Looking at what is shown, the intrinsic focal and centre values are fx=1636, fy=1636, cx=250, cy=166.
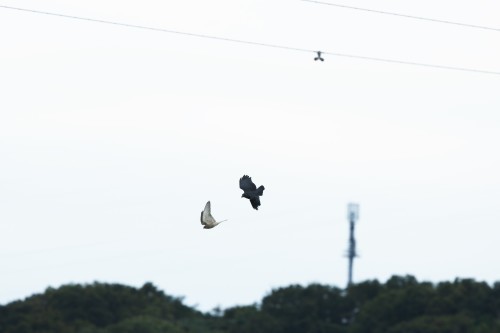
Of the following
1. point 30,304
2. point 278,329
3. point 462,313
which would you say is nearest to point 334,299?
point 278,329

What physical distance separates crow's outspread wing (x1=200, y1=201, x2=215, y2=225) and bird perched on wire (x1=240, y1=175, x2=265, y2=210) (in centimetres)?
82

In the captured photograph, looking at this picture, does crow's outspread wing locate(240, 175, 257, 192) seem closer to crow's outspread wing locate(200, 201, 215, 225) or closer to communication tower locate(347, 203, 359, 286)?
crow's outspread wing locate(200, 201, 215, 225)

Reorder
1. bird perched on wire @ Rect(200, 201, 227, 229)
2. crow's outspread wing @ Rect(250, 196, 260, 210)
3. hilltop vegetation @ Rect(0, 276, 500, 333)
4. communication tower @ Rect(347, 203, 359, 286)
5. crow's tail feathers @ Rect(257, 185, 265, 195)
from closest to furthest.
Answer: bird perched on wire @ Rect(200, 201, 227, 229) → crow's outspread wing @ Rect(250, 196, 260, 210) → crow's tail feathers @ Rect(257, 185, 265, 195) → hilltop vegetation @ Rect(0, 276, 500, 333) → communication tower @ Rect(347, 203, 359, 286)

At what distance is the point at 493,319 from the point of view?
9388cm

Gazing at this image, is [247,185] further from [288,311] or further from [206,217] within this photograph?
[288,311]

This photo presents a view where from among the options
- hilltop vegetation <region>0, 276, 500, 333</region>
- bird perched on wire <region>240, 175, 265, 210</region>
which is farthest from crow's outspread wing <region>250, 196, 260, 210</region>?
hilltop vegetation <region>0, 276, 500, 333</region>

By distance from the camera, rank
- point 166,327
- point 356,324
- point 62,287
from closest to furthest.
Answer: point 166,327 < point 356,324 < point 62,287

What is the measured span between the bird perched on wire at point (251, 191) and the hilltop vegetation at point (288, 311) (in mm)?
64925

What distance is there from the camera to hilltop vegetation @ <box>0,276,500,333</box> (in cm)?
9305

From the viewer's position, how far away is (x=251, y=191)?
25.7 meters

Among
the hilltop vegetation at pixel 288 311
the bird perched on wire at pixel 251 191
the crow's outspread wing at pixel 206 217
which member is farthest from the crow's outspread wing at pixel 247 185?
the hilltop vegetation at pixel 288 311

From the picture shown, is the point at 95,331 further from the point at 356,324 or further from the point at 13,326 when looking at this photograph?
the point at 356,324

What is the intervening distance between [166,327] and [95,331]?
4396 millimetres

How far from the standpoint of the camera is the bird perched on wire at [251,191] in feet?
83.6
